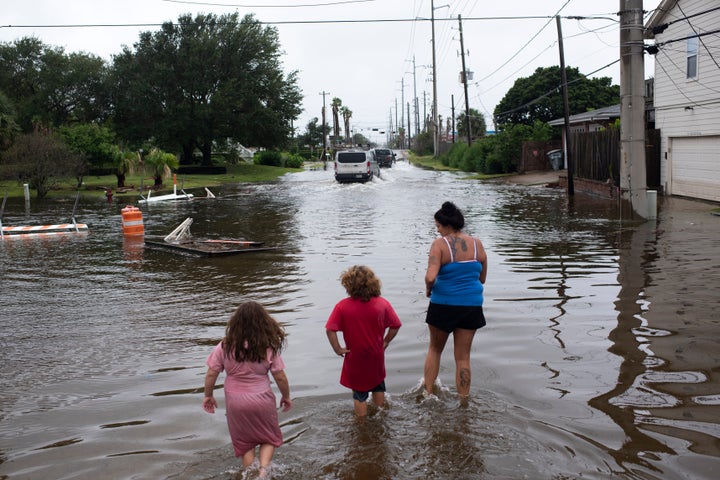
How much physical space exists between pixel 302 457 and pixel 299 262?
9.12 m

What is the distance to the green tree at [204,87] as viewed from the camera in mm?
56719

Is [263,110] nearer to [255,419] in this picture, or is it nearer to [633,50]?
[633,50]

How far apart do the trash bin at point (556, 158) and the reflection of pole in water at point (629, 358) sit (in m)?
32.0

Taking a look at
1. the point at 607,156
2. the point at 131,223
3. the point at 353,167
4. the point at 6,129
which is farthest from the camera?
the point at 353,167

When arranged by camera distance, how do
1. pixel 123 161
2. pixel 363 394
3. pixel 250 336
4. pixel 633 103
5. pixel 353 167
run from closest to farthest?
1. pixel 250 336
2. pixel 363 394
3. pixel 633 103
4. pixel 123 161
5. pixel 353 167

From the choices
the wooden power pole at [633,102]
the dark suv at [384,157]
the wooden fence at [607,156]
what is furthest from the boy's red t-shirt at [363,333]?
the dark suv at [384,157]

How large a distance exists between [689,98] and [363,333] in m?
22.4

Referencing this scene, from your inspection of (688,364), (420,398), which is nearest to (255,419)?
(420,398)

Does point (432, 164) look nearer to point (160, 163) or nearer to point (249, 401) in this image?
point (160, 163)

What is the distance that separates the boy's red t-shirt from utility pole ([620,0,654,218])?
15062 mm

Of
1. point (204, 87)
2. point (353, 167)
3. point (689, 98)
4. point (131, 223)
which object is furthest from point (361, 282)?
point (204, 87)

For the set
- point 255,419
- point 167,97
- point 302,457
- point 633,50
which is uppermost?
point 167,97

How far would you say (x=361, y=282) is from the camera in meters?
5.49

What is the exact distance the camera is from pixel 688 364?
6.94 metres
